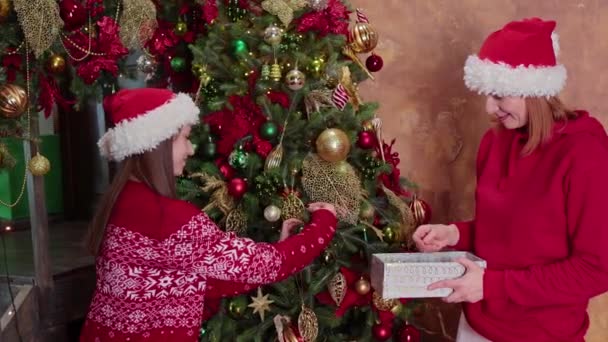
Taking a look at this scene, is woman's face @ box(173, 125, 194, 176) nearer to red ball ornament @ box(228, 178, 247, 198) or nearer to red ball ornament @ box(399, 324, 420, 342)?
red ball ornament @ box(228, 178, 247, 198)

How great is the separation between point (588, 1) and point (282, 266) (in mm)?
1505

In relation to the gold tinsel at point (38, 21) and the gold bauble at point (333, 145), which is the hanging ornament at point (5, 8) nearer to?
the gold tinsel at point (38, 21)

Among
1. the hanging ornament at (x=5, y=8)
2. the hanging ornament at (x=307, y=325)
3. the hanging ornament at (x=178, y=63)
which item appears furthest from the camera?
the hanging ornament at (x=178, y=63)

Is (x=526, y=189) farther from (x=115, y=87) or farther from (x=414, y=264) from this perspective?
(x=115, y=87)

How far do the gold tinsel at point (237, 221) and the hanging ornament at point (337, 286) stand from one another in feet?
1.19

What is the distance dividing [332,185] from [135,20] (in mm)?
979

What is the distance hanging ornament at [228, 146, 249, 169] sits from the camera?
221 cm

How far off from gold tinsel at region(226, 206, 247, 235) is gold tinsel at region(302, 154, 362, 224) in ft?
0.81

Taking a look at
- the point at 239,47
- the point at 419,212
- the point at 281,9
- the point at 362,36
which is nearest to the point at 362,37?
the point at 362,36

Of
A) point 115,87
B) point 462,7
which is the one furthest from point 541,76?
point 115,87

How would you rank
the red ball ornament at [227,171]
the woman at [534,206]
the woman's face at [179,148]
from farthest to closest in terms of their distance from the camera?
1. the red ball ornament at [227,171]
2. the woman's face at [179,148]
3. the woman at [534,206]

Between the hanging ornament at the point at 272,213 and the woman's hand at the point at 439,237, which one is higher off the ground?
the hanging ornament at the point at 272,213

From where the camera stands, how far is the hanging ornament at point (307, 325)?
2164 millimetres

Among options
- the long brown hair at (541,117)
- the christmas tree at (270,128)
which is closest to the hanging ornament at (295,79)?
the christmas tree at (270,128)
